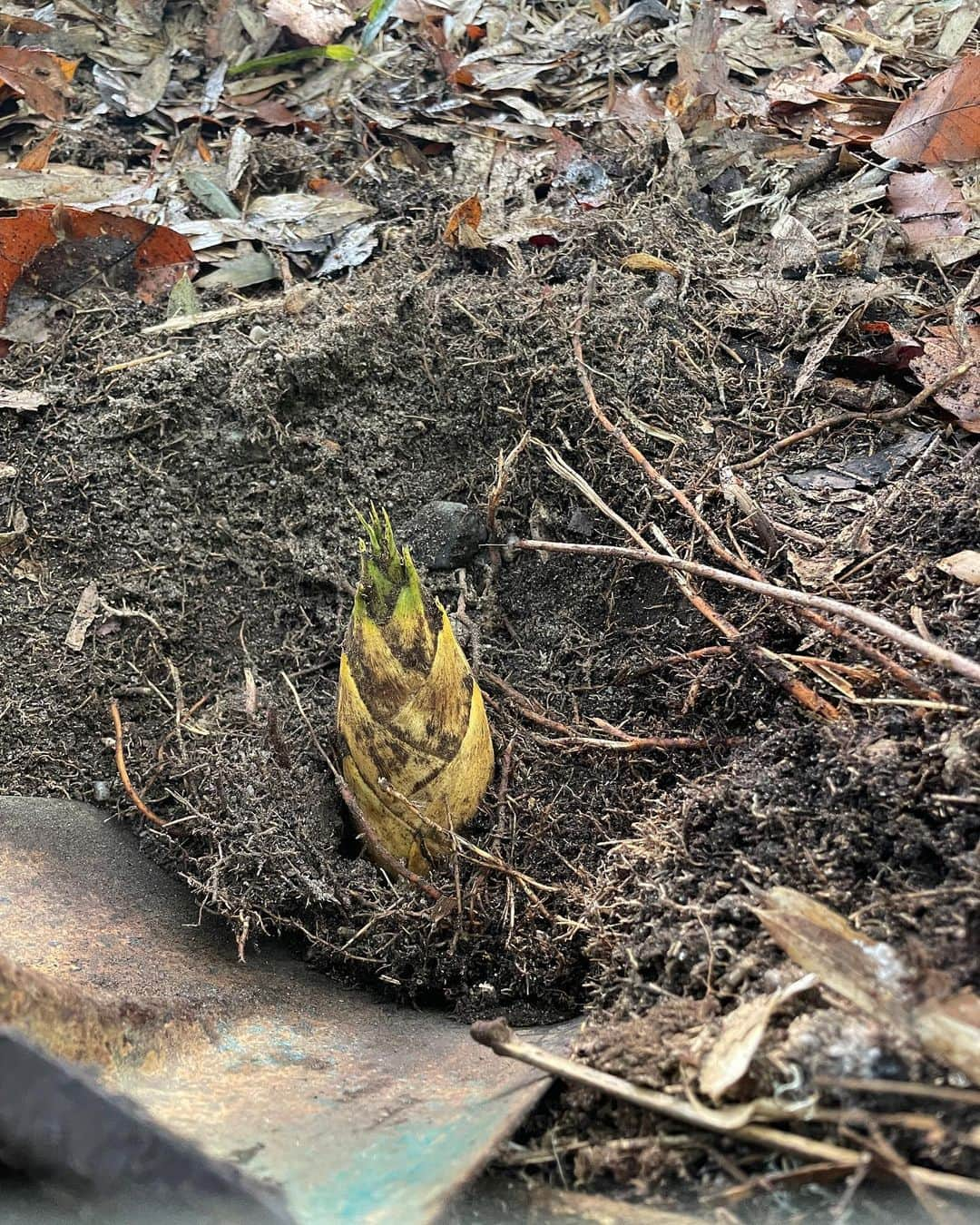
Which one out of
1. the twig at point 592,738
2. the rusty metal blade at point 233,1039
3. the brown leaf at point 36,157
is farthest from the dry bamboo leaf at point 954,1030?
the brown leaf at point 36,157

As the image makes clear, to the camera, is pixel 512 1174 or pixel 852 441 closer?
pixel 512 1174

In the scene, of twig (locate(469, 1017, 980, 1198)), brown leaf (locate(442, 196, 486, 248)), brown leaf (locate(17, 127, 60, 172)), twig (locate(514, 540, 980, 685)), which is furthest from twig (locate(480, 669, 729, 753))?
brown leaf (locate(17, 127, 60, 172))

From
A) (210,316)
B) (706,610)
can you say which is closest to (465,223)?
(210,316)

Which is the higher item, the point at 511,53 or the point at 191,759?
the point at 511,53

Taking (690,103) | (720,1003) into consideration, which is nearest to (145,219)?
(690,103)

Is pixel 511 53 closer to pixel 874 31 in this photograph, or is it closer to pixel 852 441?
pixel 874 31

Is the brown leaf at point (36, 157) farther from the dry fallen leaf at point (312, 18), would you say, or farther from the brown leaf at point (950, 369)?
the brown leaf at point (950, 369)

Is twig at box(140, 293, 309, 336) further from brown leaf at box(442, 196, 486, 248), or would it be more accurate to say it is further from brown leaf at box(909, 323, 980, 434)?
brown leaf at box(909, 323, 980, 434)
